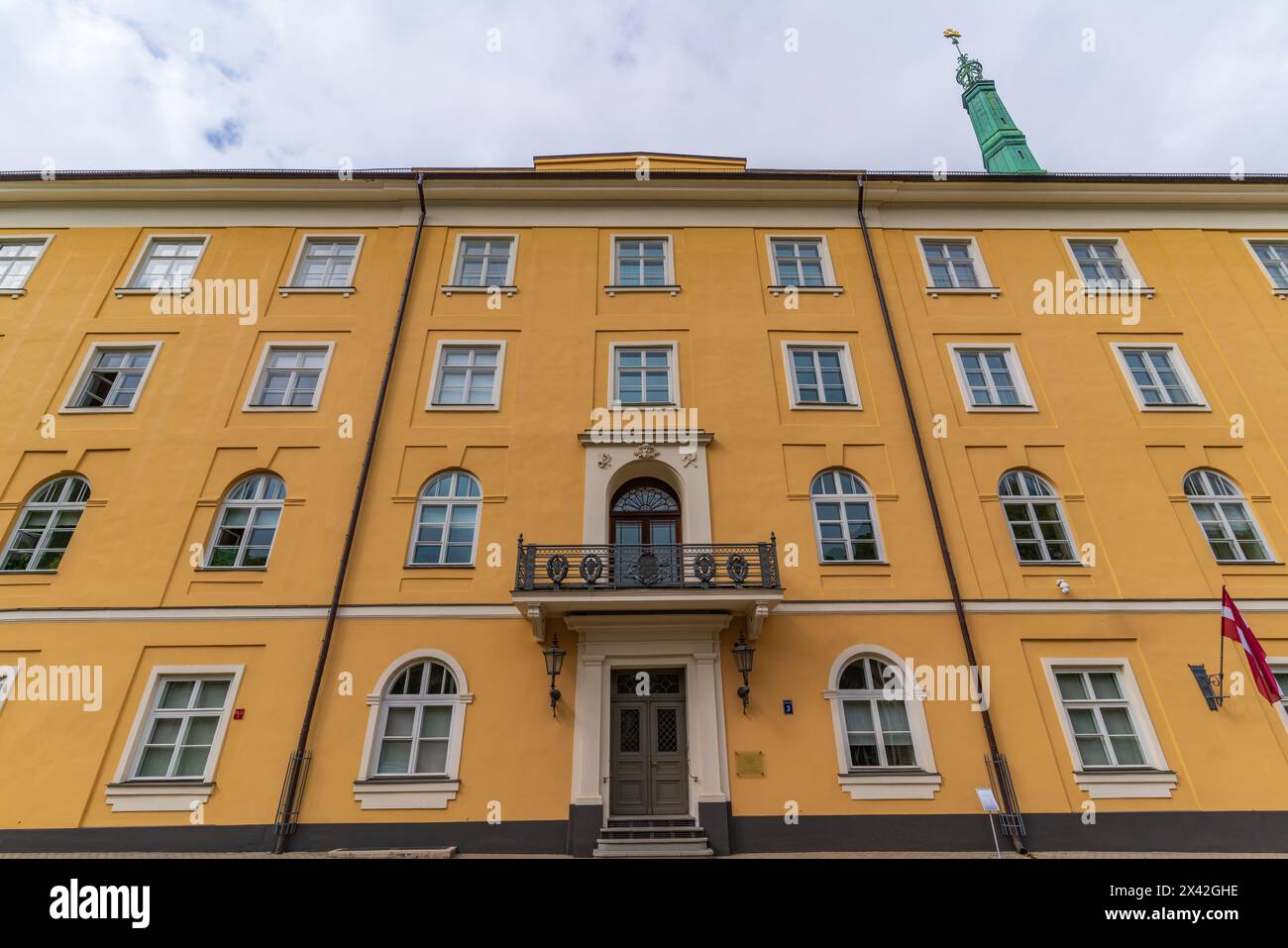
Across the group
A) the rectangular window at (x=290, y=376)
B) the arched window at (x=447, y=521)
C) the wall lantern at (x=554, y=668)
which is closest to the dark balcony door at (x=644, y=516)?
the wall lantern at (x=554, y=668)

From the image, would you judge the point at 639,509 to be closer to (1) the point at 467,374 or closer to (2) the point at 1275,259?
(1) the point at 467,374

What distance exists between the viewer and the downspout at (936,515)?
10.2 metres

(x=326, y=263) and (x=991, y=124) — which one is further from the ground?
(x=991, y=124)

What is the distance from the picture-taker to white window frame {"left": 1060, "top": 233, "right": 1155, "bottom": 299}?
52.9 ft

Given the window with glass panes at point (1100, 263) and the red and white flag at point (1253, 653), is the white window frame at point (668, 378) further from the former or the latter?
the window with glass panes at point (1100, 263)

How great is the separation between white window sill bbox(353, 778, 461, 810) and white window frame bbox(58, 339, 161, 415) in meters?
9.93

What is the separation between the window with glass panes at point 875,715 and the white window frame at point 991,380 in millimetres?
6532

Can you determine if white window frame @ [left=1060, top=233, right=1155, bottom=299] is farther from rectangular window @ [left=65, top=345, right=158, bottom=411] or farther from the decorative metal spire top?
the decorative metal spire top

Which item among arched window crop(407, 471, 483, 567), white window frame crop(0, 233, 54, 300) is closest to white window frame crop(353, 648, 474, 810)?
arched window crop(407, 471, 483, 567)

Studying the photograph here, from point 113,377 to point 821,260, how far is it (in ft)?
57.5

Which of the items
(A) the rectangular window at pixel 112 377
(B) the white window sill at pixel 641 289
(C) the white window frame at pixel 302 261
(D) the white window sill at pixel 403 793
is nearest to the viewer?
(D) the white window sill at pixel 403 793

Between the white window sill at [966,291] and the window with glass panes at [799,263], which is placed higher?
the window with glass panes at [799,263]

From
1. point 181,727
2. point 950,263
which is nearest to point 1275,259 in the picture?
point 950,263

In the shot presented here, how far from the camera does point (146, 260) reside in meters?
16.5
